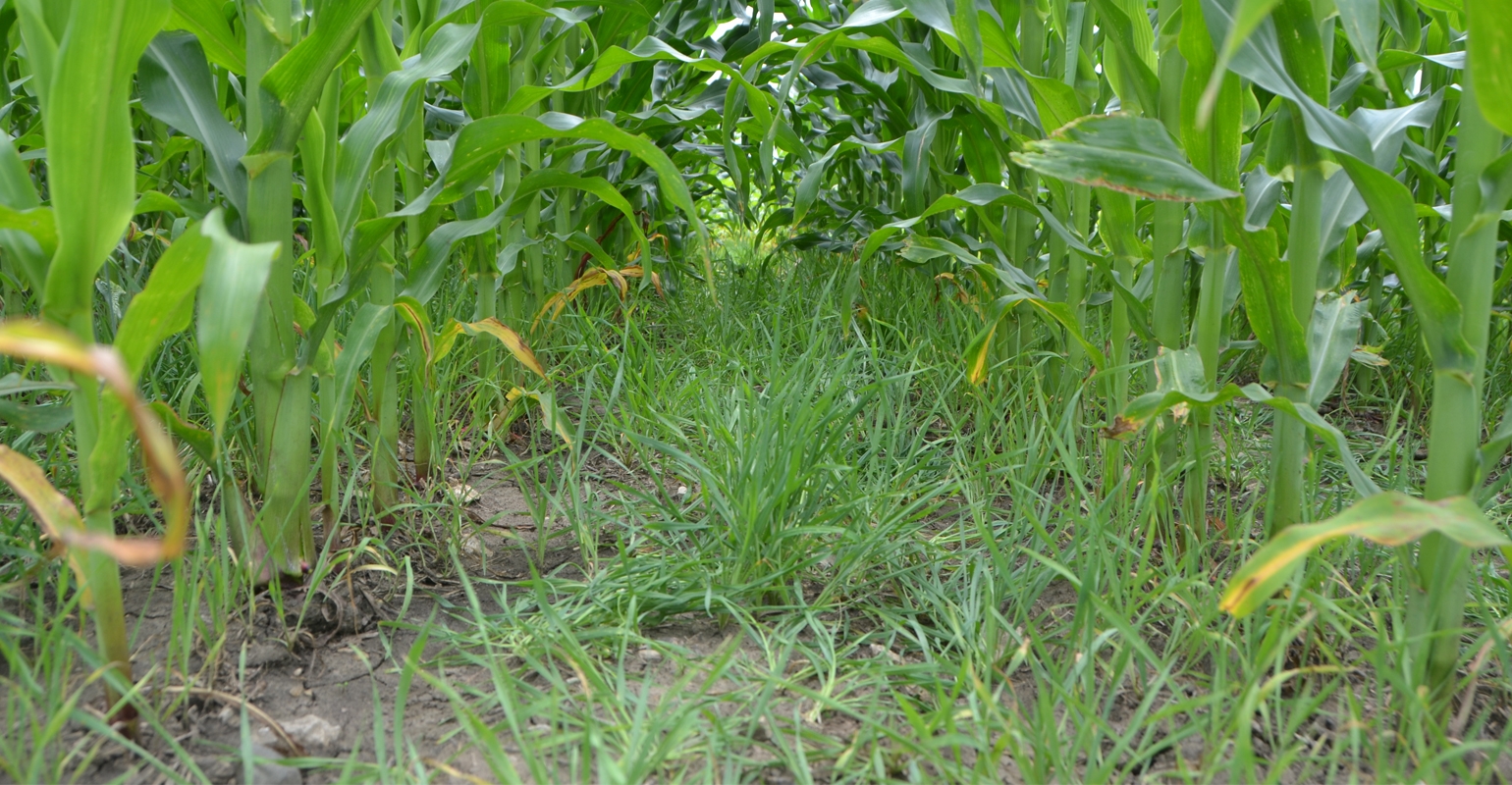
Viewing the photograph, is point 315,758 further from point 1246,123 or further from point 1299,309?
point 1246,123

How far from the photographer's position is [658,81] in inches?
97.7

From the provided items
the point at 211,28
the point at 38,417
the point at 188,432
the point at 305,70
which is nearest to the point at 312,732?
the point at 188,432

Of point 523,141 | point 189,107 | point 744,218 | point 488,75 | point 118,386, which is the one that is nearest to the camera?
point 118,386

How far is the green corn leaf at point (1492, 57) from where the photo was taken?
67cm

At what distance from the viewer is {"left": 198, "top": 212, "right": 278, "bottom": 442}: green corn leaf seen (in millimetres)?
606

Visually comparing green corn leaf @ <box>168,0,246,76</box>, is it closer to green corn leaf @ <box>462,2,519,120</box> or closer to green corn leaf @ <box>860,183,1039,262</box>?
green corn leaf @ <box>462,2,519,120</box>

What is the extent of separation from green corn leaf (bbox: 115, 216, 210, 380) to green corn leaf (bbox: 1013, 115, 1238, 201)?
2.29 ft

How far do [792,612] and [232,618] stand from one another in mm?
605

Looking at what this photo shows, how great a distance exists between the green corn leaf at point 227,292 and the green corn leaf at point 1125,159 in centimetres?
65

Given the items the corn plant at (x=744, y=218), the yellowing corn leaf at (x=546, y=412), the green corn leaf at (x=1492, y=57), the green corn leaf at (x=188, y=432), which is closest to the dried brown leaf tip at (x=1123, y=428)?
the corn plant at (x=744, y=218)

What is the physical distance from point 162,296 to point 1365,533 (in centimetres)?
90

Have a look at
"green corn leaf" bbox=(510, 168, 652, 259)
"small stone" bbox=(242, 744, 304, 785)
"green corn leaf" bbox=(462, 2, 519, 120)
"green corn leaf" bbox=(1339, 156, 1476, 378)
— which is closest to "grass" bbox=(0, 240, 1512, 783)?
"small stone" bbox=(242, 744, 304, 785)

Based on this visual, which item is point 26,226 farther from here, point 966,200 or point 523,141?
point 966,200

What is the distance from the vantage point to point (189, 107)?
951 mm
